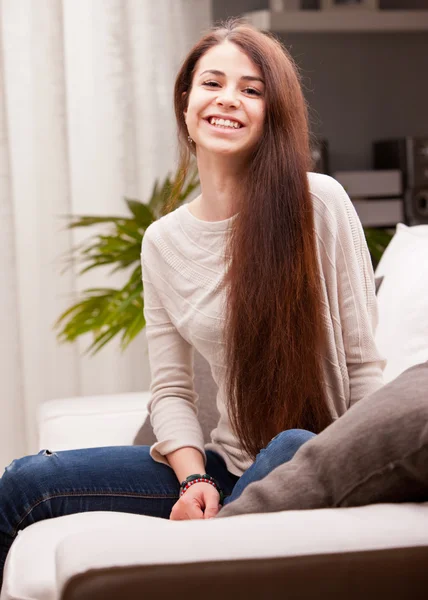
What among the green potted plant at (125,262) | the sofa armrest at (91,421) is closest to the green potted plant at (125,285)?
the green potted plant at (125,262)

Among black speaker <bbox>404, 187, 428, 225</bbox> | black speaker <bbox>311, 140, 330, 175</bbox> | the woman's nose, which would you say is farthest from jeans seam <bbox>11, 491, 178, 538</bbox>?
black speaker <bbox>404, 187, 428, 225</bbox>

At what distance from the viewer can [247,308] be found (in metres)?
1.42

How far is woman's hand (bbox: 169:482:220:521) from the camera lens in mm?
1357

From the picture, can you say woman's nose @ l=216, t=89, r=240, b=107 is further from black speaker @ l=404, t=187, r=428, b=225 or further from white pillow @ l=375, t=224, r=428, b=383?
black speaker @ l=404, t=187, r=428, b=225

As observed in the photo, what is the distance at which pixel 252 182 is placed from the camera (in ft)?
4.87

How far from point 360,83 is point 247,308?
211 cm

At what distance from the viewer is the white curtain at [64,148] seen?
317 cm

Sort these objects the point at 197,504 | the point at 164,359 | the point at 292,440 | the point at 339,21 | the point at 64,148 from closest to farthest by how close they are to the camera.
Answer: the point at 292,440 → the point at 197,504 → the point at 164,359 → the point at 339,21 → the point at 64,148

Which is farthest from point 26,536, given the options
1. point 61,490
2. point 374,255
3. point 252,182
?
point 374,255

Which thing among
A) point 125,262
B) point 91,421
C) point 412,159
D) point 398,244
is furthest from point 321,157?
point 91,421

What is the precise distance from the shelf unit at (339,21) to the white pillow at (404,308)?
4.15 ft

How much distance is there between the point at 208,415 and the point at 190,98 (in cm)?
65

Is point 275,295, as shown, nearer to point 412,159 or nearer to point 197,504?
point 197,504

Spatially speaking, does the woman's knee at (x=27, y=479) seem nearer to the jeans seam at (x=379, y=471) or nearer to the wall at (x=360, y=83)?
the jeans seam at (x=379, y=471)
